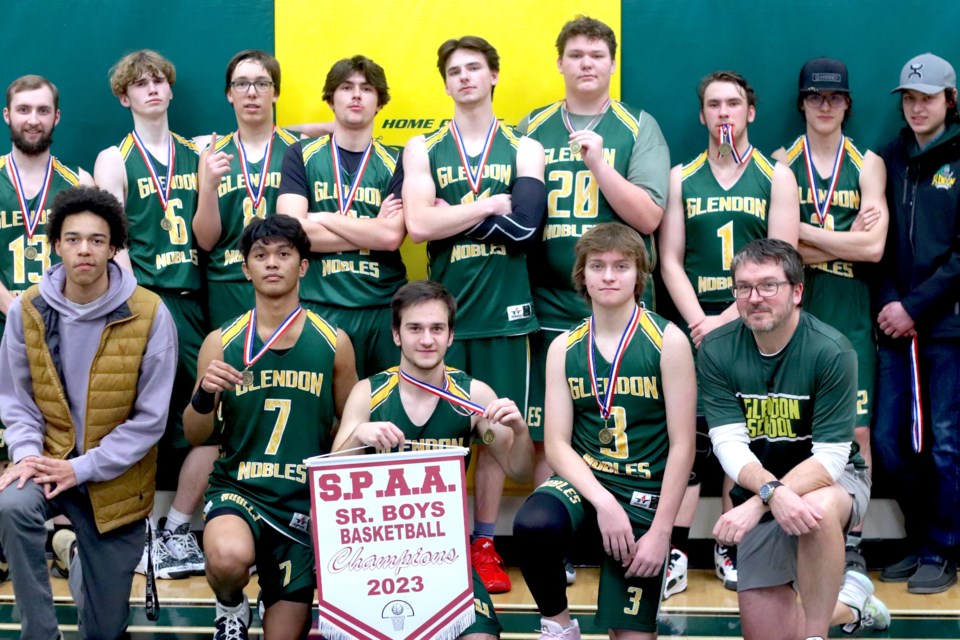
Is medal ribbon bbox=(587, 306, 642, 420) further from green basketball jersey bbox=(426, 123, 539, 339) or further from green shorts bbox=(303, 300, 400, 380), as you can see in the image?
green shorts bbox=(303, 300, 400, 380)

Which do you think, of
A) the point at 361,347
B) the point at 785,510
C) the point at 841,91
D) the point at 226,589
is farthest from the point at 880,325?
the point at 226,589

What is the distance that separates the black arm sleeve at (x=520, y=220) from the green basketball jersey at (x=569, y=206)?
0.17 metres

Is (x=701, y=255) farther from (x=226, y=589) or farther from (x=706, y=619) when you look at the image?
(x=226, y=589)

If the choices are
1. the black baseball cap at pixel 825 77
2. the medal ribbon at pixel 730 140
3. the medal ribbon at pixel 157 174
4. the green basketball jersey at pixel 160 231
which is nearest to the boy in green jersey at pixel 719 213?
the medal ribbon at pixel 730 140

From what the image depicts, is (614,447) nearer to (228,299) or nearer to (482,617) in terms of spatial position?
(482,617)

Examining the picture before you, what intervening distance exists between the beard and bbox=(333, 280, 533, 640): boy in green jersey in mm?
2245

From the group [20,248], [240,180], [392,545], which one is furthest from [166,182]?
[392,545]

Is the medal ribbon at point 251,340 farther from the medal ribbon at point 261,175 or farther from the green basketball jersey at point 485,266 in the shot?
the medal ribbon at point 261,175

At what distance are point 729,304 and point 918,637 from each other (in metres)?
1.60

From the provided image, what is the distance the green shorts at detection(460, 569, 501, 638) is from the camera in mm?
4164

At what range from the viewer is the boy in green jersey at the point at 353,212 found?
5441mm

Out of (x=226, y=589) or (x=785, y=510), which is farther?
(x=226, y=589)

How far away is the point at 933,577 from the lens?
543 centimetres

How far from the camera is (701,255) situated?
18.1 feet
